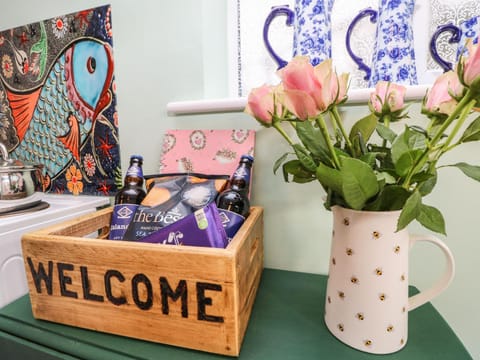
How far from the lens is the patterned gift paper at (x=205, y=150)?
70 centimetres

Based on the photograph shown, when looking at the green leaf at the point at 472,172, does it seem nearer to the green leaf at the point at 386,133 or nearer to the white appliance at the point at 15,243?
the green leaf at the point at 386,133

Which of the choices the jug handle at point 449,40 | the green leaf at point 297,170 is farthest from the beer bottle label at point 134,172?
the jug handle at point 449,40

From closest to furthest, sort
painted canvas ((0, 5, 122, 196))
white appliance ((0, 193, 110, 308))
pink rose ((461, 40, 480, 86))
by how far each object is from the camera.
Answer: pink rose ((461, 40, 480, 86)) → white appliance ((0, 193, 110, 308)) → painted canvas ((0, 5, 122, 196))

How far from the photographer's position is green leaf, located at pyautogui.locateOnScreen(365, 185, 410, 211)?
1.17 feet

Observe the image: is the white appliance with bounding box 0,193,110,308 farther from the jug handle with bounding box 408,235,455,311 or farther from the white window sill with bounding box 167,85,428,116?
the jug handle with bounding box 408,235,455,311

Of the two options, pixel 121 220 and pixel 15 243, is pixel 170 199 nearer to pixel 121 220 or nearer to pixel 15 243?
pixel 121 220

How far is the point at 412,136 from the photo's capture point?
0.39 metres

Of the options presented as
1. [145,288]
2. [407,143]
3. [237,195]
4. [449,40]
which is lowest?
[145,288]

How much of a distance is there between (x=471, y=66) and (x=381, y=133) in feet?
0.54

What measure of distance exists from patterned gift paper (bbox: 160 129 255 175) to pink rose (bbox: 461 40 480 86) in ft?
1.50

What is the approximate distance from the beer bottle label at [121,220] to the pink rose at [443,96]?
57 centimetres

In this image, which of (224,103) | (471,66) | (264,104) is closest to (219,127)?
(224,103)

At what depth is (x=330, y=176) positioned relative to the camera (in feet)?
1.17

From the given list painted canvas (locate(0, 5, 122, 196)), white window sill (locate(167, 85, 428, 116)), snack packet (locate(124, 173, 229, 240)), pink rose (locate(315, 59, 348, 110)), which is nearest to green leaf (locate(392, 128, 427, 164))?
pink rose (locate(315, 59, 348, 110))
